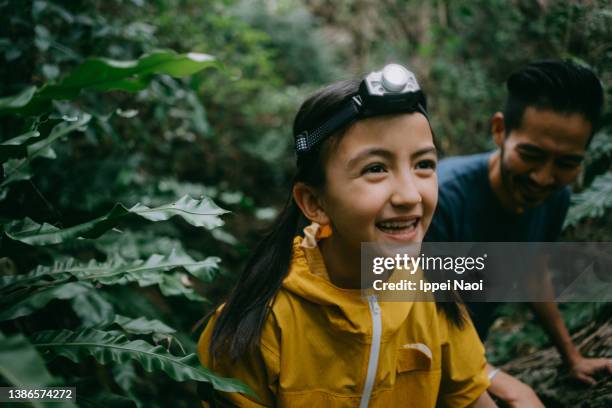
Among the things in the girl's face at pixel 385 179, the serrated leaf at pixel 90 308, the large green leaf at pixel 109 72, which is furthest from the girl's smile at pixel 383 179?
the serrated leaf at pixel 90 308

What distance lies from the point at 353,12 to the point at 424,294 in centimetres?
698

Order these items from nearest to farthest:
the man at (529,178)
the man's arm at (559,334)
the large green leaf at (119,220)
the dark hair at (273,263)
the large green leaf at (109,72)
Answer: the large green leaf at (109,72) → the large green leaf at (119,220) → the dark hair at (273,263) → the man's arm at (559,334) → the man at (529,178)

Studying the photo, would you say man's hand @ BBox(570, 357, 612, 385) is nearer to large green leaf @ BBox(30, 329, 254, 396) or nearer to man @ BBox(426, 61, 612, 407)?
man @ BBox(426, 61, 612, 407)

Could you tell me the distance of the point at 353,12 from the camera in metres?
7.41

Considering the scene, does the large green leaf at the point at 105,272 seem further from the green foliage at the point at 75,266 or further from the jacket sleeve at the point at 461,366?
the jacket sleeve at the point at 461,366

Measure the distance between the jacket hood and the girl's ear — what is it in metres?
0.16

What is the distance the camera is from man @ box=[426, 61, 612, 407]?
5.70 feet

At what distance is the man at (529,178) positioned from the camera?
1737mm

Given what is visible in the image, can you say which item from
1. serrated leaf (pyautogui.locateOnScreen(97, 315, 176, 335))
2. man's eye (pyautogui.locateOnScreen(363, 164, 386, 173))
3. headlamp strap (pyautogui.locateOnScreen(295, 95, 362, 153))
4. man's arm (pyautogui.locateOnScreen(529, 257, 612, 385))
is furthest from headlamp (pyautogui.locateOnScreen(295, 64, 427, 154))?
man's arm (pyautogui.locateOnScreen(529, 257, 612, 385))

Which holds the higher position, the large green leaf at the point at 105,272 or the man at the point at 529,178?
the man at the point at 529,178

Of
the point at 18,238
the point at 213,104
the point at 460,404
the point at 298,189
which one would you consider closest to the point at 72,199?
the point at 18,238

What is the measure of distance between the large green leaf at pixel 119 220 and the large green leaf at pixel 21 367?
1.41 feet

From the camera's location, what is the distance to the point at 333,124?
4.12 ft

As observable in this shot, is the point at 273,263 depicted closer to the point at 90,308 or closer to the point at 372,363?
the point at 372,363
